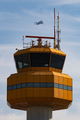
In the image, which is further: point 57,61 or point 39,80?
point 57,61

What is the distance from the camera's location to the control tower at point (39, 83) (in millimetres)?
108438

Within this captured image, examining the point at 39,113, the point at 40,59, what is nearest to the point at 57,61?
the point at 40,59

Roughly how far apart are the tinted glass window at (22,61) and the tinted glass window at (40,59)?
1222mm

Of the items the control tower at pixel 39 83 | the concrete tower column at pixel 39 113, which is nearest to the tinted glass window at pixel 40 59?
the control tower at pixel 39 83

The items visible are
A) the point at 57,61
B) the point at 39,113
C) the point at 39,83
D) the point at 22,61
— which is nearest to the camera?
the point at 39,83

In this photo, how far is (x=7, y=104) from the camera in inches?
4611

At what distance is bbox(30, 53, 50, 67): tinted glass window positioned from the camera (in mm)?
112062

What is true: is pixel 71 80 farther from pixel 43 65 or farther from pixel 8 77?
Answer: pixel 8 77

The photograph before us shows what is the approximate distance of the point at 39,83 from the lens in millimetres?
108750

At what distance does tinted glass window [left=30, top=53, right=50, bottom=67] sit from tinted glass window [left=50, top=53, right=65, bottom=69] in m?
1.24

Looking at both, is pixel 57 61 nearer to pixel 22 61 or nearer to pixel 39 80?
pixel 39 80

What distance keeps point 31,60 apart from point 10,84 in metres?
7.18

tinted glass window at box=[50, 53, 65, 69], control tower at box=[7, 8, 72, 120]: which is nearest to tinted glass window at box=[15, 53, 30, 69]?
control tower at box=[7, 8, 72, 120]

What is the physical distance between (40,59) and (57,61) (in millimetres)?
4019
